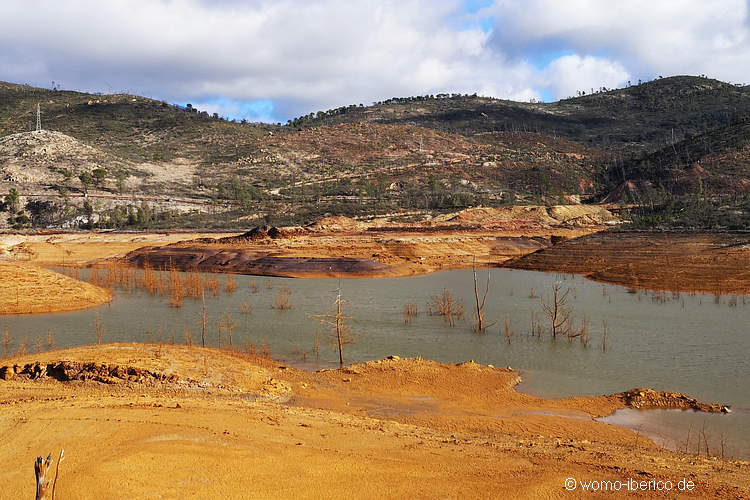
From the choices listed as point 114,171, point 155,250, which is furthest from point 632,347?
point 114,171

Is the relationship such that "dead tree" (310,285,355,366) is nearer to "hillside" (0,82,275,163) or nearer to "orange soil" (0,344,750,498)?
"orange soil" (0,344,750,498)

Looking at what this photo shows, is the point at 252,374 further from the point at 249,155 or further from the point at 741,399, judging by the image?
the point at 249,155

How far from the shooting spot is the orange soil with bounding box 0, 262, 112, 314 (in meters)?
25.9

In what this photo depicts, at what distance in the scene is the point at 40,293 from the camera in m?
27.2

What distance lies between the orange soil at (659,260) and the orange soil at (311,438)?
20859mm

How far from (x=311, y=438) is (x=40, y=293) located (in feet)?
72.7

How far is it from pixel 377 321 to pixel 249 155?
292 ft

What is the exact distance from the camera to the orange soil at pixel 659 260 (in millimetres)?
31859

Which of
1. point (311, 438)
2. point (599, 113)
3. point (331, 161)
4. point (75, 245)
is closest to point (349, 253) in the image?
point (75, 245)

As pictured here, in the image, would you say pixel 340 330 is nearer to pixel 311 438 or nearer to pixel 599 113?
pixel 311 438

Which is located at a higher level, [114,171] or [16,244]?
[114,171]


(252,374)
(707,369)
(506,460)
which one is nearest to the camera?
(506,460)

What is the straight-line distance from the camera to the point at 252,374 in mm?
15344

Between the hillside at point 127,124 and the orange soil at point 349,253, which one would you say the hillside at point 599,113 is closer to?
the hillside at point 127,124
